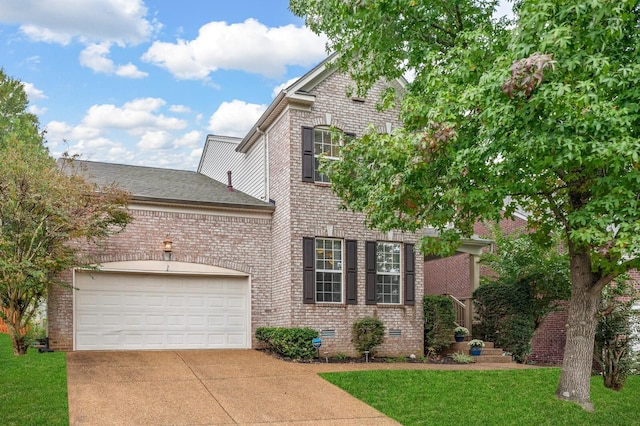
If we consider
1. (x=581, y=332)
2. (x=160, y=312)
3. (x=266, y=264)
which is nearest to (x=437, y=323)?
(x=266, y=264)

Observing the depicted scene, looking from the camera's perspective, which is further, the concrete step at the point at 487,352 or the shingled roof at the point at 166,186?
the concrete step at the point at 487,352

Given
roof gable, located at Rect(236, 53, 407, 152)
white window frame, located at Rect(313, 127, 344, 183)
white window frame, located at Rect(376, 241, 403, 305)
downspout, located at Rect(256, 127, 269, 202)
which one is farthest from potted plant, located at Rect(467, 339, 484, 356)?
roof gable, located at Rect(236, 53, 407, 152)

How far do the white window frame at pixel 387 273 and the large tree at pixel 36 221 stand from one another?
248 inches

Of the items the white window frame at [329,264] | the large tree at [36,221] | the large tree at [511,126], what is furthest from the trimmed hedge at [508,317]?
the large tree at [36,221]

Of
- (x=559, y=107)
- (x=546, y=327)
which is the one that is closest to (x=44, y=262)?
(x=559, y=107)

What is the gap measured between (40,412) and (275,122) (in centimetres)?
968

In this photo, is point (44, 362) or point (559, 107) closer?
point (559, 107)

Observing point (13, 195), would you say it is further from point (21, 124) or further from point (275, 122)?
point (21, 124)

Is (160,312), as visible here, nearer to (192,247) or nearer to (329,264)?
(192,247)

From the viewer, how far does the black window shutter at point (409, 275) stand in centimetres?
1596

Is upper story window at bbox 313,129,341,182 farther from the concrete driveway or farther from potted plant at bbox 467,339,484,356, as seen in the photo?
potted plant at bbox 467,339,484,356

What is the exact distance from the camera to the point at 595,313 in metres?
10.6

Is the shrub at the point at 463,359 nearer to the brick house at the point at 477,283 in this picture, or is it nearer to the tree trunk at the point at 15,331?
the brick house at the point at 477,283

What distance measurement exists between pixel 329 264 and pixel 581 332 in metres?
6.49
